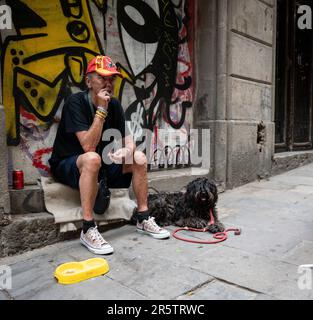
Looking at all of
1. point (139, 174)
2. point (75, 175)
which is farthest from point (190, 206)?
point (75, 175)

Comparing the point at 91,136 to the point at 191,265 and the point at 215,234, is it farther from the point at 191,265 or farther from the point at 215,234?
the point at 215,234

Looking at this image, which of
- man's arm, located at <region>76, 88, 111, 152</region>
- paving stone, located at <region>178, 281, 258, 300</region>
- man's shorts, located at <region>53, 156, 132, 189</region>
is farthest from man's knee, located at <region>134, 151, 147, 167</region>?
paving stone, located at <region>178, 281, 258, 300</region>

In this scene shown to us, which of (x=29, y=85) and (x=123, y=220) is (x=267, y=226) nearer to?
(x=123, y=220)

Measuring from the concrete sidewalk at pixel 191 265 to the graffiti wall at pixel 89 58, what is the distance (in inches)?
46.4

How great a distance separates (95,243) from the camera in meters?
2.92

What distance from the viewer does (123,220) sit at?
368 cm

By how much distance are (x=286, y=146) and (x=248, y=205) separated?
368 centimetres

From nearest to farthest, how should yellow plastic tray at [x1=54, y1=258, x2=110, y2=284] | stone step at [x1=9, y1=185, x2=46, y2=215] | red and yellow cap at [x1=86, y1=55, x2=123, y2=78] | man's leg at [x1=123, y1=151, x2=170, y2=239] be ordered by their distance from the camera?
1. yellow plastic tray at [x1=54, y1=258, x2=110, y2=284]
2. red and yellow cap at [x1=86, y1=55, x2=123, y2=78]
3. stone step at [x1=9, y1=185, x2=46, y2=215]
4. man's leg at [x1=123, y1=151, x2=170, y2=239]

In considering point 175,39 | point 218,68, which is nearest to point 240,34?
point 218,68

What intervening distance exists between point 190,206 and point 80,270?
4.91ft

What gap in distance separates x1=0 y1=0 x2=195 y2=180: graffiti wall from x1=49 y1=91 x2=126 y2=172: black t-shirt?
39 centimetres

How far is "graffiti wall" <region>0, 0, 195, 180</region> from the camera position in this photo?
11.1 feet

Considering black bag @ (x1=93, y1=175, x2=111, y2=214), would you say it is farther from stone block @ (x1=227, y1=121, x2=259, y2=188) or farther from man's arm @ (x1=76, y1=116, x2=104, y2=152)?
stone block @ (x1=227, y1=121, x2=259, y2=188)

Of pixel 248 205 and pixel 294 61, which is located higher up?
pixel 294 61
